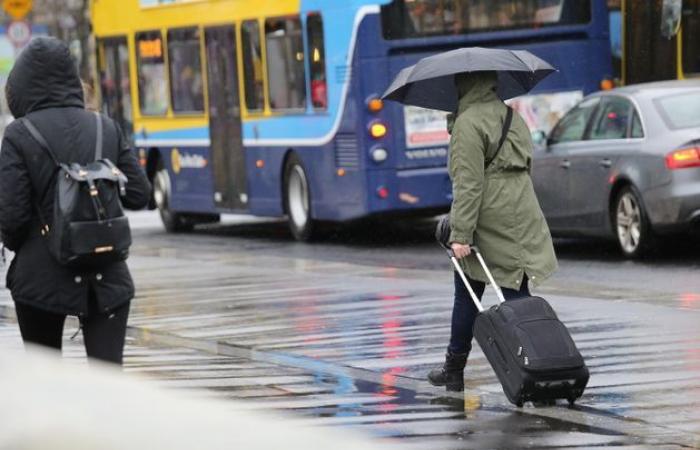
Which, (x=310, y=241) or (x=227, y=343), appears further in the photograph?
(x=310, y=241)

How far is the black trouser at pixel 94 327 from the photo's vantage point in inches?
256

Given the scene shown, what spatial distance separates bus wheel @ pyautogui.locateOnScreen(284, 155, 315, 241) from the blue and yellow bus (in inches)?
0.8

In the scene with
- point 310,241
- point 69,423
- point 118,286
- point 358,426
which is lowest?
point 310,241

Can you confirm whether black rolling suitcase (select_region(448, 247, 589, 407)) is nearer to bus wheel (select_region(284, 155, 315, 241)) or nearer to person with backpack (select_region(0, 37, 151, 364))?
person with backpack (select_region(0, 37, 151, 364))

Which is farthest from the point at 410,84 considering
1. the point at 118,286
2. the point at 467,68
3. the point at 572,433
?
the point at 118,286

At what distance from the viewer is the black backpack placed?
21.0 feet

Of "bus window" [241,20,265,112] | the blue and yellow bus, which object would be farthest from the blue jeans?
"bus window" [241,20,265,112]

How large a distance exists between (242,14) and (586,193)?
6682mm

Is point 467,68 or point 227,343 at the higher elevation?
point 467,68

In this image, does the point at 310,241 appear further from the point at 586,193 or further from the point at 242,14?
the point at 586,193

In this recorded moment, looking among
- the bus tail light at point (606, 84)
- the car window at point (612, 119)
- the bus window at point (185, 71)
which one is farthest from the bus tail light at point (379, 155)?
the bus window at point (185, 71)

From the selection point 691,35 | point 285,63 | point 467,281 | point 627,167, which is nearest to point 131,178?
point 467,281

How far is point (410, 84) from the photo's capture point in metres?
8.98

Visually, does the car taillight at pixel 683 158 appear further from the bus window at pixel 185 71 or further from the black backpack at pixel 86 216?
the bus window at pixel 185 71
